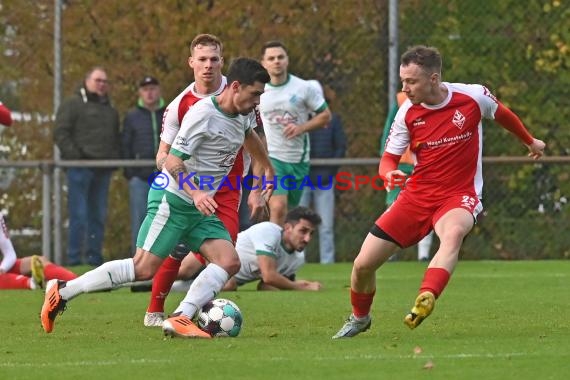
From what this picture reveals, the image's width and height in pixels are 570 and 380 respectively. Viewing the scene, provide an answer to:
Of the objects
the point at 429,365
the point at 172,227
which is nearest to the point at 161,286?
the point at 172,227

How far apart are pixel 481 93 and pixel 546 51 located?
7867 millimetres

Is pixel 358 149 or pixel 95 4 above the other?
pixel 95 4

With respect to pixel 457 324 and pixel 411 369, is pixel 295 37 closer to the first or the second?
pixel 457 324

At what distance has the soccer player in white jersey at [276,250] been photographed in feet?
43.1

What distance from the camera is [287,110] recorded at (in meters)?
15.0

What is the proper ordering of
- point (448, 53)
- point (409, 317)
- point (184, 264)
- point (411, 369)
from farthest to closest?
1. point (448, 53)
2. point (184, 264)
3. point (409, 317)
4. point (411, 369)

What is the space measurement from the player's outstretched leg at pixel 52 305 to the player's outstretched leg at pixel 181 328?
0.72 meters

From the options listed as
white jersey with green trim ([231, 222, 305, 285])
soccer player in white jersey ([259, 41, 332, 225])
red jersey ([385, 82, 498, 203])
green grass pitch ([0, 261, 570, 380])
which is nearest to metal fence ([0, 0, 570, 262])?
soccer player in white jersey ([259, 41, 332, 225])

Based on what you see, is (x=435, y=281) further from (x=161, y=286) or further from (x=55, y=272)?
(x=55, y=272)

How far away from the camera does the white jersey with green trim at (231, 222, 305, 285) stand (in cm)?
1316

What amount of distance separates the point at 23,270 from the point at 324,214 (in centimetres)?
417

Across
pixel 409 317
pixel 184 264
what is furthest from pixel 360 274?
pixel 184 264

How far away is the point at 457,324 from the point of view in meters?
10.0

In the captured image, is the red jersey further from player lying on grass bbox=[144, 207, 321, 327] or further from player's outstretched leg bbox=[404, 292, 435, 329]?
player lying on grass bbox=[144, 207, 321, 327]
